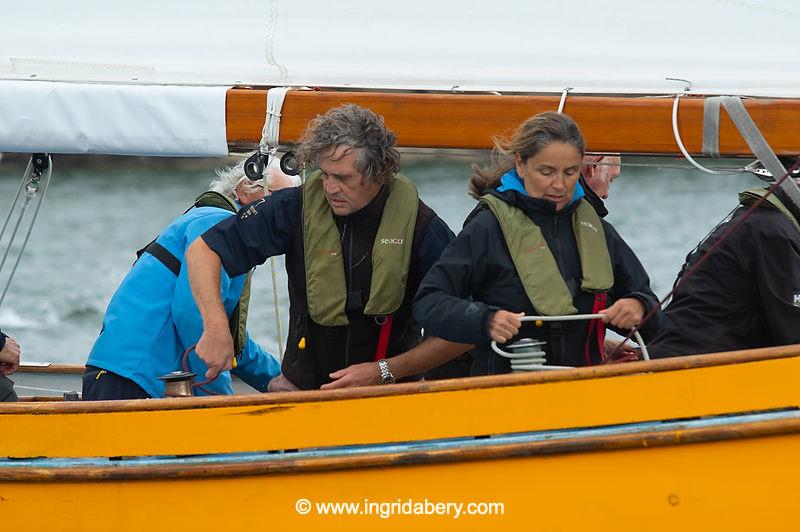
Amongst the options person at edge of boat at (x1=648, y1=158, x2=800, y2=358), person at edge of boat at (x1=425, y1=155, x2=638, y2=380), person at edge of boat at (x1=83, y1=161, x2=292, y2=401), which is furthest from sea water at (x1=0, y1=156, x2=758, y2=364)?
person at edge of boat at (x1=83, y1=161, x2=292, y2=401)

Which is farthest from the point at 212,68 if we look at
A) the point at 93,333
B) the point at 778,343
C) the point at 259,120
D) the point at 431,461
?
the point at 93,333

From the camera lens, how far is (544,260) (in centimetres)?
366

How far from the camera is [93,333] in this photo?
51.4 feet

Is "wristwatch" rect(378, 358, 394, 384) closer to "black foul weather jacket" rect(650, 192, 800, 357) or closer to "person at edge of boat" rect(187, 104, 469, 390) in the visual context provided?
A: "person at edge of boat" rect(187, 104, 469, 390)

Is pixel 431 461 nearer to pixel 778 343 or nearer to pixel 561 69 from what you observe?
pixel 778 343

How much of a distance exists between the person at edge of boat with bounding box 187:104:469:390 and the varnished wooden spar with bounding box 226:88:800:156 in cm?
23

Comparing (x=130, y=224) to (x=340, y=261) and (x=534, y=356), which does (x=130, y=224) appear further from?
(x=534, y=356)

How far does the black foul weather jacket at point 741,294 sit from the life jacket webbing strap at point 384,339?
832 millimetres

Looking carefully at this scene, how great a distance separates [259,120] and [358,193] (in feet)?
1.69

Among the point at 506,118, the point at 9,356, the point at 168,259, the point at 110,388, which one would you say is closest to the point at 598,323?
the point at 506,118

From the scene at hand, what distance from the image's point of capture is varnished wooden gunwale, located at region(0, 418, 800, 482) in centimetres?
344

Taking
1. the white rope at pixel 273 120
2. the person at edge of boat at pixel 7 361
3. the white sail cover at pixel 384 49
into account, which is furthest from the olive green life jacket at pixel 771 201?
the person at edge of boat at pixel 7 361

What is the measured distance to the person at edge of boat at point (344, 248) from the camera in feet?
12.6

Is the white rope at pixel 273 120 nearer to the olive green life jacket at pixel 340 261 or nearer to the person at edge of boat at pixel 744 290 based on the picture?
the olive green life jacket at pixel 340 261
